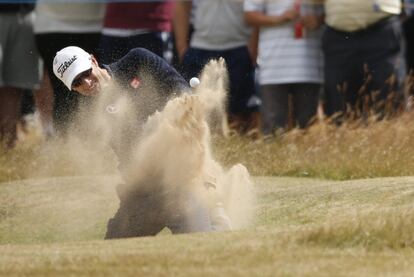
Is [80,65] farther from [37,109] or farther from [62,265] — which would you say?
[37,109]

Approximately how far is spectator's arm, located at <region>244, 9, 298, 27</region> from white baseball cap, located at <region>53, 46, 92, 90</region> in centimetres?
419

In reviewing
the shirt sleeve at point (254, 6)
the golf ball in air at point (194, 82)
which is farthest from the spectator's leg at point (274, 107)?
the golf ball in air at point (194, 82)

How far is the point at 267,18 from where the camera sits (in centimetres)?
1430

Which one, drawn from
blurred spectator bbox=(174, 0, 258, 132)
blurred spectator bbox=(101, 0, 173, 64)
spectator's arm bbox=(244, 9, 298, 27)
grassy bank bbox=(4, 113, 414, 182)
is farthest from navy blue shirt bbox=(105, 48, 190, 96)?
spectator's arm bbox=(244, 9, 298, 27)

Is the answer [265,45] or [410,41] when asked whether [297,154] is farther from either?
[410,41]

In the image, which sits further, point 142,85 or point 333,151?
point 333,151

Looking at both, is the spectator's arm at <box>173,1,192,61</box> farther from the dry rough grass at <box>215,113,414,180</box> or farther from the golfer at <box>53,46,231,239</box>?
the golfer at <box>53,46,231,239</box>

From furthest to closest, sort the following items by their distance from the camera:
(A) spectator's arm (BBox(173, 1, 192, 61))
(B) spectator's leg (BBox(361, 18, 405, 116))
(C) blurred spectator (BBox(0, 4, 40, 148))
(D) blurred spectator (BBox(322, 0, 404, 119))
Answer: (C) blurred spectator (BBox(0, 4, 40, 148)), (A) spectator's arm (BBox(173, 1, 192, 61)), (B) spectator's leg (BBox(361, 18, 405, 116)), (D) blurred spectator (BBox(322, 0, 404, 119))

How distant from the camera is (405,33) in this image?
16031 millimetres

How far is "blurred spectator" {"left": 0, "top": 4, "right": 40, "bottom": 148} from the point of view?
49.6 ft

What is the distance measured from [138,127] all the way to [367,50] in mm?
4206

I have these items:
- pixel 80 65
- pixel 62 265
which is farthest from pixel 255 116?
pixel 62 265

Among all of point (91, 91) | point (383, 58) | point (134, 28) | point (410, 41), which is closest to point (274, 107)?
point (383, 58)

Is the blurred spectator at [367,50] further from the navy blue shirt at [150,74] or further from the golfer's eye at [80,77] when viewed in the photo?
the golfer's eye at [80,77]
